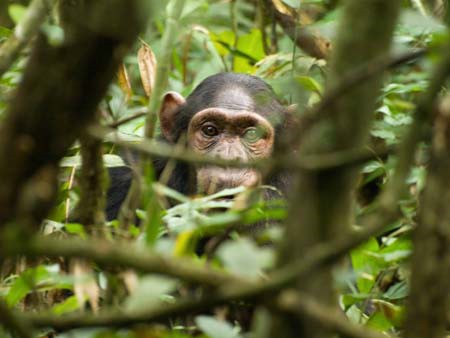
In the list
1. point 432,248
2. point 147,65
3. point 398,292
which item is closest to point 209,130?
point 147,65

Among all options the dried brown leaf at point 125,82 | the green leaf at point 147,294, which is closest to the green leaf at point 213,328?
the green leaf at point 147,294

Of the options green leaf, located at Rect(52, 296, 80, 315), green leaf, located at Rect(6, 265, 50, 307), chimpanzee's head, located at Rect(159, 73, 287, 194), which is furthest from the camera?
chimpanzee's head, located at Rect(159, 73, 287, 194)

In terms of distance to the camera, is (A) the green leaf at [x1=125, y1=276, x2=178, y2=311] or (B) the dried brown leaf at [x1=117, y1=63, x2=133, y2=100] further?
(B) the dried brown leaf at [x1=117, y1=63, x2=133, y2=100]

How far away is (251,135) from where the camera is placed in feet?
20.7

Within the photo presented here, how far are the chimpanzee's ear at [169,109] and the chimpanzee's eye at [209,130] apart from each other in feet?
0.81

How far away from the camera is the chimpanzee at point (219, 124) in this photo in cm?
613

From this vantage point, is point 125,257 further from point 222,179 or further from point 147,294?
point 222,179

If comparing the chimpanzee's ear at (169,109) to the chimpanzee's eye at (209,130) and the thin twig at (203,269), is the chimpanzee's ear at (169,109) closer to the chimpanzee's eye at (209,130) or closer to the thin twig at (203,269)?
the chimpanzee's eye at (209,130)

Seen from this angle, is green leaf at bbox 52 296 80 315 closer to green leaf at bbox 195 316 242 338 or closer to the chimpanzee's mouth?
green leaf at bbox 195 316 242 338

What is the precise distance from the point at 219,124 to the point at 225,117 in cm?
6

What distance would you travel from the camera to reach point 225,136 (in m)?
6.33

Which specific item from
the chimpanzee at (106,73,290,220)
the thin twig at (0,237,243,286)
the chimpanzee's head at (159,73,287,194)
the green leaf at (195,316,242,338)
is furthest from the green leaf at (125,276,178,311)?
the chimpanzee's head at (159,73,287,194)

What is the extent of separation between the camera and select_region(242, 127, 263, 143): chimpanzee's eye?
6.08m

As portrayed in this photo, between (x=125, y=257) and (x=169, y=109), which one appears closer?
(x=125, y=257)
